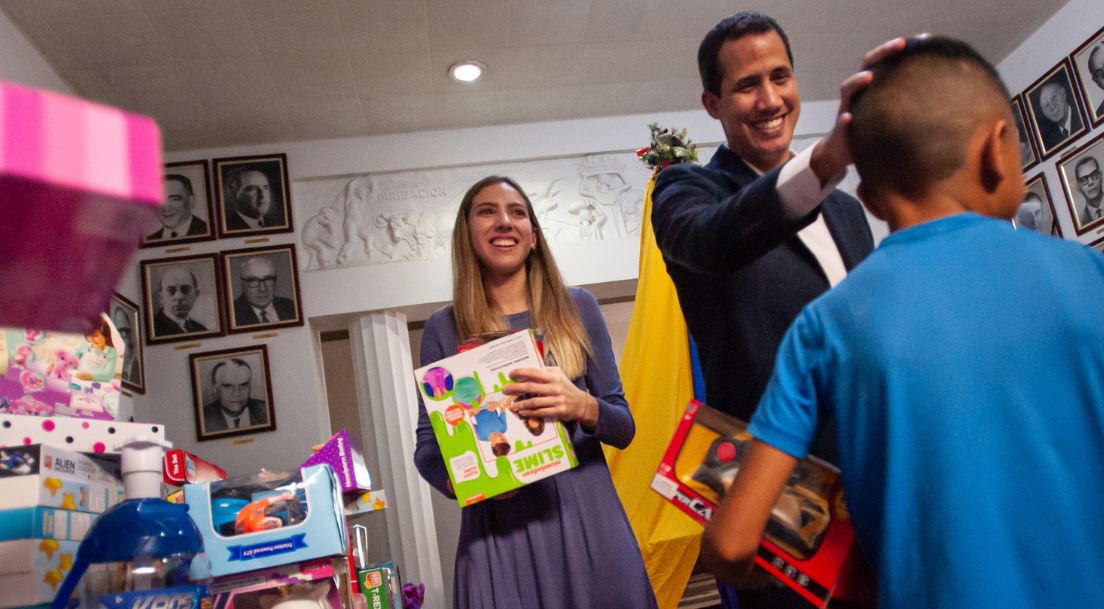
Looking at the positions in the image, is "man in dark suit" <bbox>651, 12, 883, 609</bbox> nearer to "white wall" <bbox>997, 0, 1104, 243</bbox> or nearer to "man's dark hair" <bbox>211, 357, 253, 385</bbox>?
"white wall" <bbox>997, 0, 1104, 243</bbox>

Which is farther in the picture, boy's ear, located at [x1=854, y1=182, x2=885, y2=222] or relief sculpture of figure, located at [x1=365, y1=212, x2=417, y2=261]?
relief sculpture of figure, located at [x1=365, y1=212, x2=417, y2=261]

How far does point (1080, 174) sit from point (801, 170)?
14.7 ft

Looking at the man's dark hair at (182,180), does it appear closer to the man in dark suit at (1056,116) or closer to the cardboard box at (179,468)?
the cardboard box at (179,468)

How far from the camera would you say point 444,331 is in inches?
70.1

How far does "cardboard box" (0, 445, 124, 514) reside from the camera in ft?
3.32

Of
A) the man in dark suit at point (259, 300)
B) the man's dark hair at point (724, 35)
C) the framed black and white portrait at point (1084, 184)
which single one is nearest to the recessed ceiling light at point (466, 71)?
the man in dark suit at point (259, 300)

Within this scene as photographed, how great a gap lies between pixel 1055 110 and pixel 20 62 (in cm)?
517

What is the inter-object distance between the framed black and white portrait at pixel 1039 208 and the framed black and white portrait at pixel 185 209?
4.55 meters

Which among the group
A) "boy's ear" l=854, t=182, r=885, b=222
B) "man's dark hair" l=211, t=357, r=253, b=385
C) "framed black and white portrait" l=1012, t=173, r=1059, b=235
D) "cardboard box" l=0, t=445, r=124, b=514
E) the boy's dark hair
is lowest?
"cardboard box" l=0, t=445, r=124, b=514

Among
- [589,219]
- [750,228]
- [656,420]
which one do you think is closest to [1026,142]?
[589,219]

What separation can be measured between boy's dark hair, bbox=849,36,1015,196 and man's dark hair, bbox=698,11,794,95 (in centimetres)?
44

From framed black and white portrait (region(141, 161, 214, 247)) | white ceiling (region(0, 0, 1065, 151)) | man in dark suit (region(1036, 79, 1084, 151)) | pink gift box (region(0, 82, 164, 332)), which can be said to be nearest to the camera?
pink gift box (region(0, 82, 164, 332))

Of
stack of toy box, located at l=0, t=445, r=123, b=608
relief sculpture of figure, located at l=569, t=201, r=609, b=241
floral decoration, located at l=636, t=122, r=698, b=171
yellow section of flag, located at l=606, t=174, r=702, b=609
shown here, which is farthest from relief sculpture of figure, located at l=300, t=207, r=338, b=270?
stack of toy box, located at l=0, t=445, r=123, b=608

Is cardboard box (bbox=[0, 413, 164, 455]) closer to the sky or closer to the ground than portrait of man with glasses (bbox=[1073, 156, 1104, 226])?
closer to the ground
